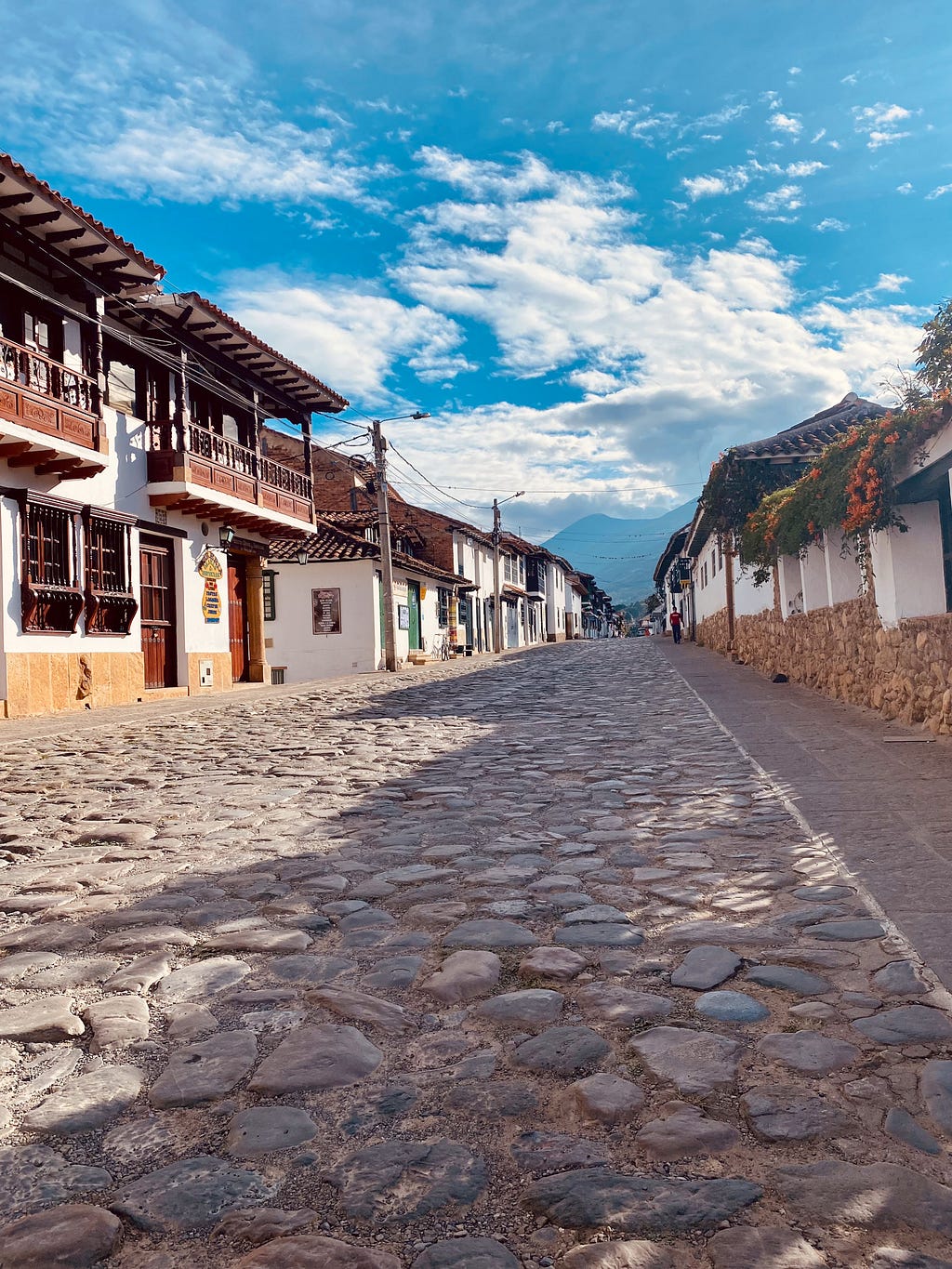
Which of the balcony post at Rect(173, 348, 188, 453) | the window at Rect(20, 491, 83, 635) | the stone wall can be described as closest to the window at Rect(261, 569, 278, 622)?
the balcony post at Rect(173, 348, 188, 453)

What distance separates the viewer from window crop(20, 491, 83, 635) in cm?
1270

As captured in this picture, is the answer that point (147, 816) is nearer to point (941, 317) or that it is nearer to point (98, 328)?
point (941, 317)

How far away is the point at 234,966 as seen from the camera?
9.45 feet

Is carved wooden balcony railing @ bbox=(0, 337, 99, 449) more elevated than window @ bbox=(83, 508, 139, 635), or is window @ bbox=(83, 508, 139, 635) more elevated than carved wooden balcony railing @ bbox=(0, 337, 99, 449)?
carved wooden balcony railing @ bbox=(0, 337, 99, 449)

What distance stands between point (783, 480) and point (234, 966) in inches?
649

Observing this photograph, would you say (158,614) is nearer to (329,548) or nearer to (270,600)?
(329,548)

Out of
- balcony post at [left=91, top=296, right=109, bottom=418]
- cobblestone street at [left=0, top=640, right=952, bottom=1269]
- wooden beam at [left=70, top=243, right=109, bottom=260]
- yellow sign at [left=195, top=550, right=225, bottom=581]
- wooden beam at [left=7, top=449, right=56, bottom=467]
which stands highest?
wooden beam at [left=70, top=243, right=109, bottom=260]

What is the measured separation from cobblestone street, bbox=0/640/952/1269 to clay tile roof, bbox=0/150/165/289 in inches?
383

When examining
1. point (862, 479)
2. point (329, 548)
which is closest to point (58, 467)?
point (862, 479)

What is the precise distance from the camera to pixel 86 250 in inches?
528

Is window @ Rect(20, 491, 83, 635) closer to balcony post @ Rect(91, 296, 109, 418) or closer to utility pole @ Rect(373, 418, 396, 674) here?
balcony post @ Rect(91, 296, 109, 418)

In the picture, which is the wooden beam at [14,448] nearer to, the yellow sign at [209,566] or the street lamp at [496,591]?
the yellow sign at [209,566]

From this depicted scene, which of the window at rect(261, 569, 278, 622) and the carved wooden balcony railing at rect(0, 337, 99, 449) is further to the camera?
the window at rect(261, 569, 278, 622)

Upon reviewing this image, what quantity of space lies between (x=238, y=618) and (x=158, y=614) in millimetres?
3913
